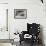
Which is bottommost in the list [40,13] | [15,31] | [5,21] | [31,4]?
[15,31]

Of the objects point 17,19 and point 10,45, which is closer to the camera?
point 10,45

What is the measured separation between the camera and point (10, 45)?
8.67 ft

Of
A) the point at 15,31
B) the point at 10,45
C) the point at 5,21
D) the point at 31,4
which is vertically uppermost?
the point at 31,4

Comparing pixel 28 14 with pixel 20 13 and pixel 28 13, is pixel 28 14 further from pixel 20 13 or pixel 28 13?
pixel 20 13

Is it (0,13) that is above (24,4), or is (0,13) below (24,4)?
below

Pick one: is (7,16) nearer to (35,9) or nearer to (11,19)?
(11,19)

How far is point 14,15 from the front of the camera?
11.1ft

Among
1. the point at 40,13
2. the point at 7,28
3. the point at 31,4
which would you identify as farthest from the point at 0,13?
the point at 40,13

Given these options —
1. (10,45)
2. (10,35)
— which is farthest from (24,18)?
(10,45)

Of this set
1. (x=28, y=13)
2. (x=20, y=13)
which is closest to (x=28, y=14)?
(x=28, y=13)

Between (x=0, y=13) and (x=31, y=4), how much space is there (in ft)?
3.26

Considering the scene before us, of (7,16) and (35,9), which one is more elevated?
(35,9)

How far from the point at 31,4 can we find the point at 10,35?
115 centimetres

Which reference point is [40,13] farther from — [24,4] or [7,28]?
[7,28]
